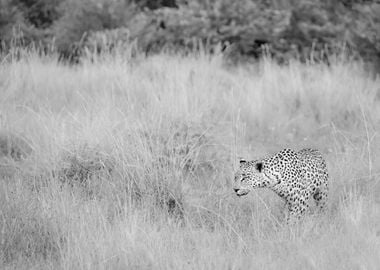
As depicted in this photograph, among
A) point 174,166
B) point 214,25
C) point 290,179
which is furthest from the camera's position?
point 214,25

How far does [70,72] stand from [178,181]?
5.06 m

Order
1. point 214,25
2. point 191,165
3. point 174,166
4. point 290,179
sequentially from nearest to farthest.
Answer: point 290,179, point 174,166, point 191,165, point 214,25

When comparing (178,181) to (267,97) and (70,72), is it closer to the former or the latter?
(267,97)

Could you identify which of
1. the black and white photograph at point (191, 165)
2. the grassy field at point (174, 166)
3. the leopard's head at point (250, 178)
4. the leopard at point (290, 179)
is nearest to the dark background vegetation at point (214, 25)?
the black and white photograph at point (191, 165)

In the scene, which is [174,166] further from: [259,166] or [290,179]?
[290,179]

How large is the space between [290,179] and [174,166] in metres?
1.01

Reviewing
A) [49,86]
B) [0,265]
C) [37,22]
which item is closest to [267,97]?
[49,86]

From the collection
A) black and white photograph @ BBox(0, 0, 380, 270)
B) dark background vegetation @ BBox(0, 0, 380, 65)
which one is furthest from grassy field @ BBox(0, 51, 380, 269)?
dark background vegetation @ BBox(0, 0, 380, 65)

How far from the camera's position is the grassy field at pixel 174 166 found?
16.4 feet

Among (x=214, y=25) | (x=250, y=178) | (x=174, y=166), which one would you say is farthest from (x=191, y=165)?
(x=214, y=25)

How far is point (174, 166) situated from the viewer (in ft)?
20.5

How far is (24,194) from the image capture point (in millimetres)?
5711

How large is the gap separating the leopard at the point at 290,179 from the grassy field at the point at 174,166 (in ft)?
0.64

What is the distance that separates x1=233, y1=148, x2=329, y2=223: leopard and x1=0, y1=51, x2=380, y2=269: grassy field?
20 cm
